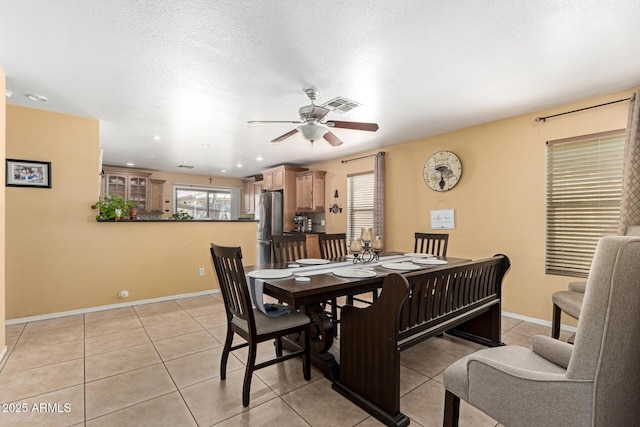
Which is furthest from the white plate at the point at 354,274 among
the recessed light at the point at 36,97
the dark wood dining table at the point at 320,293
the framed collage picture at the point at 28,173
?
the framed collage picture at the point at 28,173

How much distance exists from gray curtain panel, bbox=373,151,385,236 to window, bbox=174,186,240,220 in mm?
5131

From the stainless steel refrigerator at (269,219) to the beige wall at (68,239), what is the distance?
7.95ft

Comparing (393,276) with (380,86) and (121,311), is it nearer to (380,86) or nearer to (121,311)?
(380,86)

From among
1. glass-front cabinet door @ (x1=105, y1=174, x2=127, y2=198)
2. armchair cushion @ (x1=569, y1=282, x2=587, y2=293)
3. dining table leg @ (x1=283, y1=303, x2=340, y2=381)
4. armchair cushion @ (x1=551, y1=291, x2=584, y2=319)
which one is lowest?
dining table leg @ (x1=283, y1=303, x2=340, y2=381)

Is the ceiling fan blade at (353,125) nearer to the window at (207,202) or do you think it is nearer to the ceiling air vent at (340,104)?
the ceiling air vent at (340,104)

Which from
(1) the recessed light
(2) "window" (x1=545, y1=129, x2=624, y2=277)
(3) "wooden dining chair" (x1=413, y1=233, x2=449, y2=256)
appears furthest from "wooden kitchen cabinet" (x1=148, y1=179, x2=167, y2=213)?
(2) "window" (x1=545, y1=129, x2=624, y2=277)

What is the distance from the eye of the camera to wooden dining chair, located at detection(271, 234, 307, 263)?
2.96 metres

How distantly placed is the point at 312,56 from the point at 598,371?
2.34 m

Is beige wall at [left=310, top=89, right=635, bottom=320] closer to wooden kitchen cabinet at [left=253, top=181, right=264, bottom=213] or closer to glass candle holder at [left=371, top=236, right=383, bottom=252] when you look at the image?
glass candle holder at [left=371, top=236, right=383, bottom=252]

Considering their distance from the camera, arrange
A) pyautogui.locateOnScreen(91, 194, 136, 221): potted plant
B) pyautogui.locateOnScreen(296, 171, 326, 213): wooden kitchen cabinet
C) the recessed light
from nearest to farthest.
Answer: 1. the recessed light
2. pyautogui.locateOnScreen(91, 194, 136, 221): potted plant
3. pyautogui.locateOnScreen(296, 171, 326, 213): wooden kitchen cabinet

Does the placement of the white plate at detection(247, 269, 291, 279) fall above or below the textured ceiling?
below

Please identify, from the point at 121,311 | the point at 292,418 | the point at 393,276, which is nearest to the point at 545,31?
the point at 393,276

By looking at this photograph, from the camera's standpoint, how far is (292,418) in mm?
1709

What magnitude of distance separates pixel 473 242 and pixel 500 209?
0.56 metres
